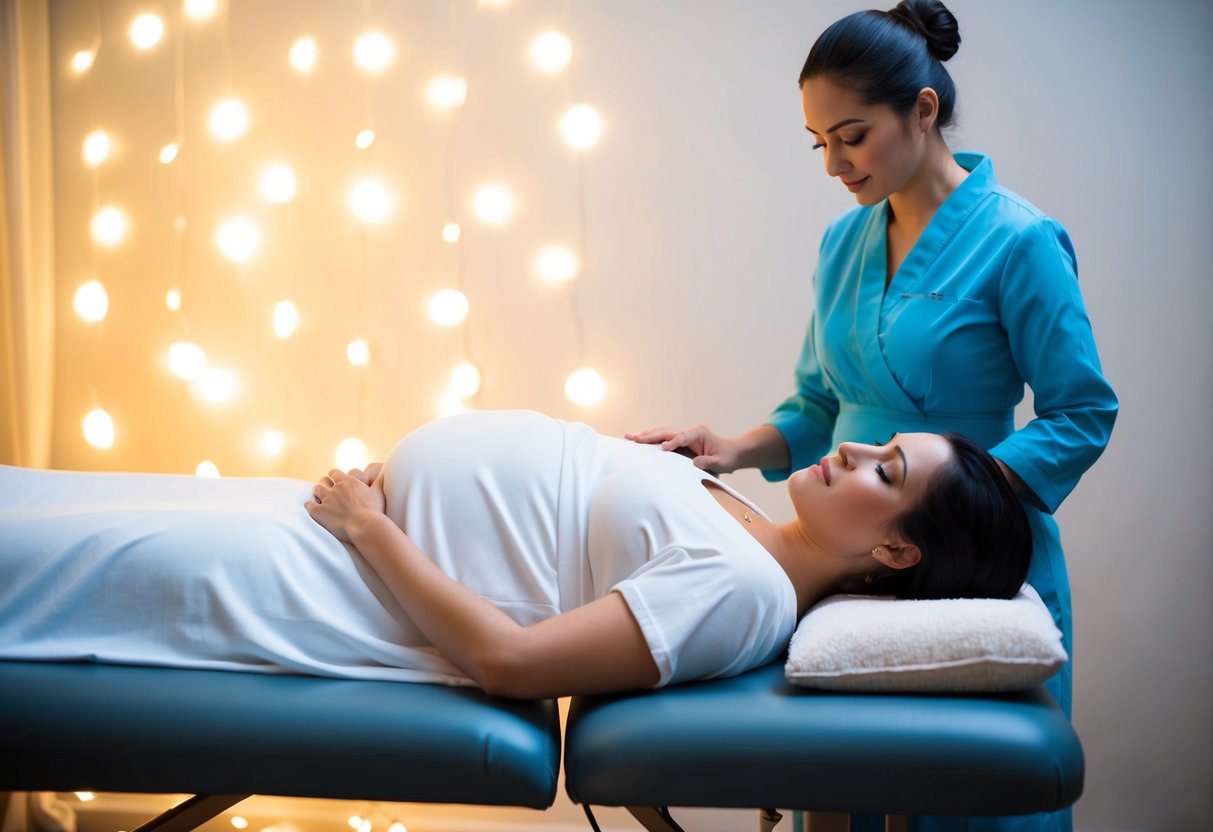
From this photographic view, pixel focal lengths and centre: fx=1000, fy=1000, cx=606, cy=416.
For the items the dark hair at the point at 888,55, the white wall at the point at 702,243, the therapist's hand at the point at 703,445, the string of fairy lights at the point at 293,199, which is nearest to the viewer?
the dark hair at the point at 888,55

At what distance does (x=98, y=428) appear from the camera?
2332 millimetres

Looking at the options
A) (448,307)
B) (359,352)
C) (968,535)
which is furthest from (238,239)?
(968,535)

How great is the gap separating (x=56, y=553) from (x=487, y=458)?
20.7 inches

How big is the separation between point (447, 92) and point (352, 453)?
2.78ft

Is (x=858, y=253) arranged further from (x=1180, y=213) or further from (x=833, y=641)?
(x=1180, y=213)

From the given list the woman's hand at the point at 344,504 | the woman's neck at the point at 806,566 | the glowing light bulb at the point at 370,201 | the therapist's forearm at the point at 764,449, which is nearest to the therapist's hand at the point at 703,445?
the therapist's forearm at the point at 764,449

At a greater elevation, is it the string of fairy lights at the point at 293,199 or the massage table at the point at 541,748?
the string of fairy lights at the point at 293,199

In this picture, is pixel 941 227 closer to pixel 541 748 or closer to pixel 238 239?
pixel 541 748

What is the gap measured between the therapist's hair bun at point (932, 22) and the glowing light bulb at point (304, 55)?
53.9 inches

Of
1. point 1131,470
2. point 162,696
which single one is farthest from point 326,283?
point 1131,470

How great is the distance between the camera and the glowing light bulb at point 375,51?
2270mm

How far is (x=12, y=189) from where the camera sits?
2174 mm

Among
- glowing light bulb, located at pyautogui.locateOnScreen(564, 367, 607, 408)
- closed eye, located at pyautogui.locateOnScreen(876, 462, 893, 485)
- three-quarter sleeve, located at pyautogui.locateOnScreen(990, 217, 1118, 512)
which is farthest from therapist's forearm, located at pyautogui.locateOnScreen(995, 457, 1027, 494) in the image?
glowing light bulb, located at pyautogui.locateOnScreen(564, 367, 607, 408)

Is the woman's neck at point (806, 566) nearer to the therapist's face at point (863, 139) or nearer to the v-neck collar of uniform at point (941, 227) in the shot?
the v-neck collar of uniform at point (941, 227)
